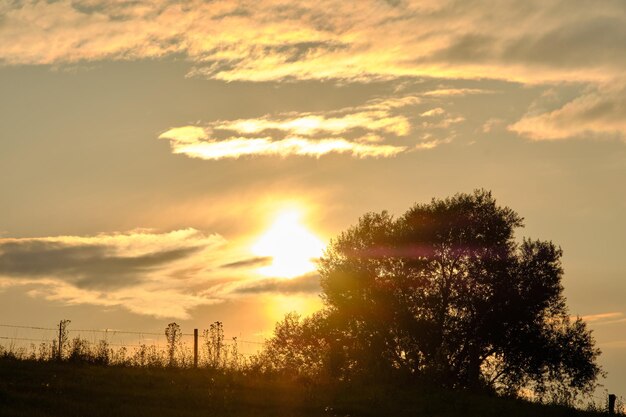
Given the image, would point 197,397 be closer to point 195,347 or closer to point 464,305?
point 195,347

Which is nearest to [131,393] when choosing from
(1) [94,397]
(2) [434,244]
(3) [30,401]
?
(1) [94,397]

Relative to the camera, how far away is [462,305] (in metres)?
57.7

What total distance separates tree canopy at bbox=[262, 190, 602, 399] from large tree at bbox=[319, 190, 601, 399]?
7 cm

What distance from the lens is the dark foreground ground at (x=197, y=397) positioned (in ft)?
92.5

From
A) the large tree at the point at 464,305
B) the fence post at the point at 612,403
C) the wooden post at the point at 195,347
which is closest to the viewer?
the wooden post at the point at 195,347

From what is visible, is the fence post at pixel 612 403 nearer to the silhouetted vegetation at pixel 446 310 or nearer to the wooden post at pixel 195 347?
the silhouetted vegetation at pixel 446 310

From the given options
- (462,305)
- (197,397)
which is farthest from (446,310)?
(197,397)

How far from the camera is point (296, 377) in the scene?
38250mm

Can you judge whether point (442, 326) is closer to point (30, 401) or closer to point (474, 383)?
point (474, 383)

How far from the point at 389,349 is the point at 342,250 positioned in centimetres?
894

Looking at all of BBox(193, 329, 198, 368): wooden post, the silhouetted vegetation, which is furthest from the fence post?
BBox(193, 329, 198, 368): wooden post

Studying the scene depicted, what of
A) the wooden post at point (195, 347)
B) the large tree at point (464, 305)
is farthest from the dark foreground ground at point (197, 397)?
the large tree at point (464, 305)

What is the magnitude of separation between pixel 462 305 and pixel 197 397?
30.0m

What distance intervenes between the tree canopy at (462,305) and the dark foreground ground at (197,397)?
1720 cm
